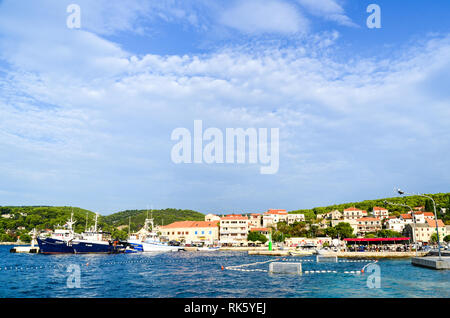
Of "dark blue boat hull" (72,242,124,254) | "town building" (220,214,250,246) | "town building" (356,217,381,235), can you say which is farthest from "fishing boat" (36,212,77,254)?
"town building" (356,217,381,235)

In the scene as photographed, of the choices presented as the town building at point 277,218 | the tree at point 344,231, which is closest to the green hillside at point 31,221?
the town building at point 277,218

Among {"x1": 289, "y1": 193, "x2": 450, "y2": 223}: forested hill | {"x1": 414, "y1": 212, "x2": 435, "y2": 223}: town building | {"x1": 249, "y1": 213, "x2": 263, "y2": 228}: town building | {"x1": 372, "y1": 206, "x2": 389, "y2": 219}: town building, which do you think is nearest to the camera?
{"x1": 414, "y1": 212, "x2": 435, "y2": 223}: town building

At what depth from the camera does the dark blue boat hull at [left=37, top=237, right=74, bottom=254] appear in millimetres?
67938

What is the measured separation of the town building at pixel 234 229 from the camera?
361 ft

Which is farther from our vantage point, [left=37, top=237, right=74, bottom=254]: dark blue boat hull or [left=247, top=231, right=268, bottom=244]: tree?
[left=247, top=231, right=268, bottom=244]: tree

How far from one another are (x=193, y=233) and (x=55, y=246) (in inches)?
2166

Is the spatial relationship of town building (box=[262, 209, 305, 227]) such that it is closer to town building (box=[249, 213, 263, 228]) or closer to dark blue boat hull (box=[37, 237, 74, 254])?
town building (box=[249, 213, 263, 228])

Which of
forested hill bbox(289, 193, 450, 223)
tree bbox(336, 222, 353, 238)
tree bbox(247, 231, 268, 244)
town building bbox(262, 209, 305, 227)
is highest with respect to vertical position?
forested hill bbox(289, 193, 450, 223)

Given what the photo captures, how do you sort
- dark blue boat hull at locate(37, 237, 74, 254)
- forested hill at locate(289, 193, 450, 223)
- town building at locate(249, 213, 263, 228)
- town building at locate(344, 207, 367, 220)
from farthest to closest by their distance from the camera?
forested hill at locate(289, 193, 450, 223) < town building at locate(249, 213, 263, 228) < town building at locate(344, 207, 367, 220) < dark blue boat hull at locate(37, 237, 74, 254)

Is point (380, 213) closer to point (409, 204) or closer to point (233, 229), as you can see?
point (409, 204)

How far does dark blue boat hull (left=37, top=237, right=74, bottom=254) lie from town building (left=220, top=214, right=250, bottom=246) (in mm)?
53022
